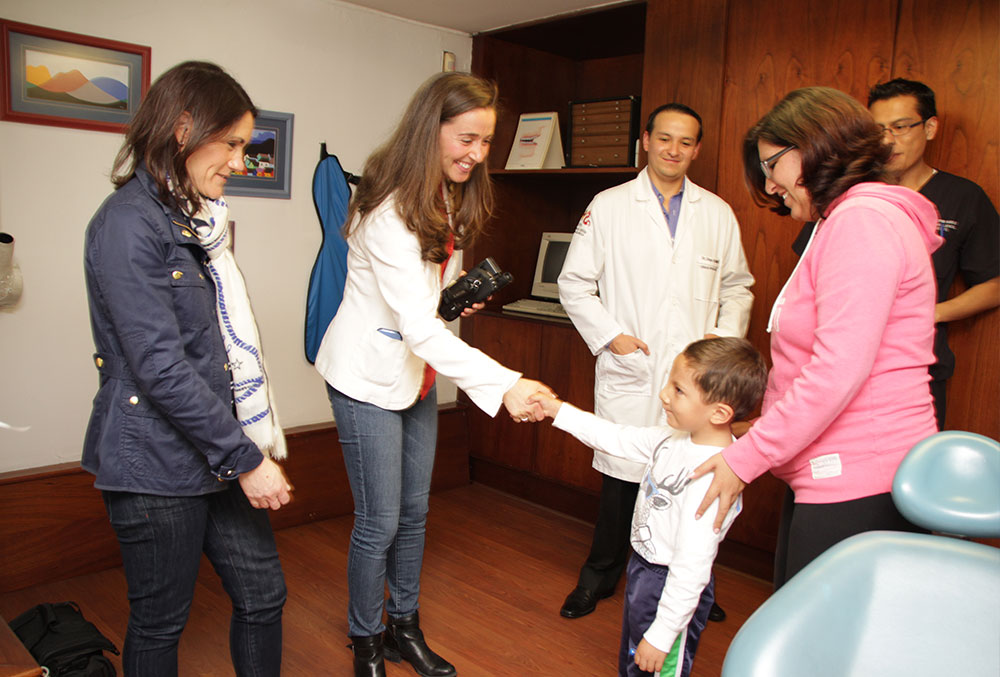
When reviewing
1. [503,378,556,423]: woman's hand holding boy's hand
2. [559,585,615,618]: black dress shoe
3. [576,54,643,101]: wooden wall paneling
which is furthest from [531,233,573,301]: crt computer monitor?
[503,378,556,423]: woman's hand holding boy's hand

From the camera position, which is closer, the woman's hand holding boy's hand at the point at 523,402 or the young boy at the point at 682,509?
the young boy at the point at 682,509

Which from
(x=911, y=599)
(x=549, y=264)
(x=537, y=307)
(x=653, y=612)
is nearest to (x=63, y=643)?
(x=653, y=612)

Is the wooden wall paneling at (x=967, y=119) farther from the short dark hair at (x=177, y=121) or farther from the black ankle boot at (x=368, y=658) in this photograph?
the short dark hair at (x=177, y=121)

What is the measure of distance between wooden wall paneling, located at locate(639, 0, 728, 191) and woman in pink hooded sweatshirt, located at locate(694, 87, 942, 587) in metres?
1.62

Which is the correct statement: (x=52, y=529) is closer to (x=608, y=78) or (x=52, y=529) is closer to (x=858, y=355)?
(x=858, y=355)

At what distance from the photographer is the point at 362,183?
1961 millimetres

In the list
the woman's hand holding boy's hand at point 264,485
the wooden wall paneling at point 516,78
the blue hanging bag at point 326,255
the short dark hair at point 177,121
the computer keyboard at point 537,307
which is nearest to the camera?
the short dark hair at point 177,121

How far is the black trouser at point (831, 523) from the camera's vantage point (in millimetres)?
1319

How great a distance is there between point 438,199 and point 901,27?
1.69m

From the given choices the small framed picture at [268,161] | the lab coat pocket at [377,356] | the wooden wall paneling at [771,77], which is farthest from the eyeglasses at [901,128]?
the small framed picture at [268,161]

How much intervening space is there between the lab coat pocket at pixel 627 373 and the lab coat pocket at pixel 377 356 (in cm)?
94

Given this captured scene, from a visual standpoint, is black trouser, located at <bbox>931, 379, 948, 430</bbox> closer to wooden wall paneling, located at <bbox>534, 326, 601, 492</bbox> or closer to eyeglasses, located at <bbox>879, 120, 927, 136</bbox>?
eyeglasses, located at <bbox>879, 120, 927, 136</bbox>

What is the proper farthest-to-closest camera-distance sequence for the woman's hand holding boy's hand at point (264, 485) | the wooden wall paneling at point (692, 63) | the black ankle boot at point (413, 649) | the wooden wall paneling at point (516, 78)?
1. the wooden wall paneling at point (516, 78)
2. the wooden wall paneling at point (692, 63)
3. the black ankle boot at point (413, 649)
4. the woman's hand holding boy's hand at point (264, 485)

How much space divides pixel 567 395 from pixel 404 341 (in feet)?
5.32
